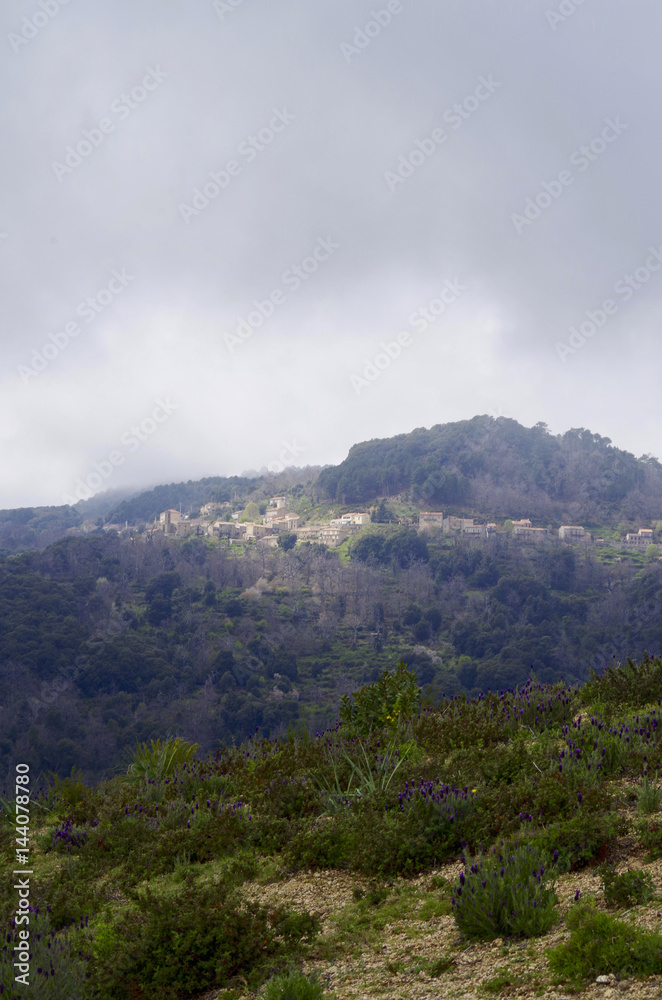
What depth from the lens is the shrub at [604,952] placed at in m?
2.25

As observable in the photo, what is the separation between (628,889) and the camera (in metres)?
2.79

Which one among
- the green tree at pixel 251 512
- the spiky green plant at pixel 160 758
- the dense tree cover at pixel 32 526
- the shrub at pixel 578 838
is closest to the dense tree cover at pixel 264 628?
the green tree at pixel 251 512

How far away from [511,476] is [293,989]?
149088 mm

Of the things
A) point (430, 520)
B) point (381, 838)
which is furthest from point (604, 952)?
point (430, 520)

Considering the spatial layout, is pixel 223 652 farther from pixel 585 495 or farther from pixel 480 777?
pixel 585 495

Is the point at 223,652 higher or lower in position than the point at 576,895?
lower

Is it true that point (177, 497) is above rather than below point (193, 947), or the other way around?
above

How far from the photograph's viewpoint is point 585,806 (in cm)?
367

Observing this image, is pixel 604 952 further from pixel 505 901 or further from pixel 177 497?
pixel 177 497

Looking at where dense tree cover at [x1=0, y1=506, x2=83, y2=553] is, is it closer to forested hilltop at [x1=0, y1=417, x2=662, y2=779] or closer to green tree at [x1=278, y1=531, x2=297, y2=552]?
forested hilltop at [x1=0, y1=417, x2=662, y2=779]

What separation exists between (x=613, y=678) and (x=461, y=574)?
91774 mm

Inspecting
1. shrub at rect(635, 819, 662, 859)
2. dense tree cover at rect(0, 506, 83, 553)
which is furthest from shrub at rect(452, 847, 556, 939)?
dense tree cover at rect(0, 506, 83, 553)

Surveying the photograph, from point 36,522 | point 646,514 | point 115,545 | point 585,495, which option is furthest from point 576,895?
point 36,522

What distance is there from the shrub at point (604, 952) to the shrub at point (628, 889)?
0.26 m
